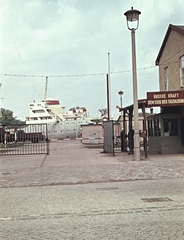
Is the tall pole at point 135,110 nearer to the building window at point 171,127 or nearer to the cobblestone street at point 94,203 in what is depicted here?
the cobblestone street at point 94,203

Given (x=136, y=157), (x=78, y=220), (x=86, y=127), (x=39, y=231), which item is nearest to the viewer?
(x=39, y=231)

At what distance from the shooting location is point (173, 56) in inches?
956

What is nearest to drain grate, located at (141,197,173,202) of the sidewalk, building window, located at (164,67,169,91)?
the sidewalk

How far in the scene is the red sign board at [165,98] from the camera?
1908 cm

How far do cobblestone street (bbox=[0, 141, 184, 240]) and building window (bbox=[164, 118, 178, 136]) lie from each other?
5746mm

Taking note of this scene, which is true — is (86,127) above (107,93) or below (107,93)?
below

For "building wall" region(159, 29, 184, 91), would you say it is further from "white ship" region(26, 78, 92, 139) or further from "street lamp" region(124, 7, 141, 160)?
"white ship" region(26, 78, 92, 139)

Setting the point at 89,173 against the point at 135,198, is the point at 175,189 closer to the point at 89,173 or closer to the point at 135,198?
the point at 135,198

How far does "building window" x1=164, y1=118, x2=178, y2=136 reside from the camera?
21094 mm

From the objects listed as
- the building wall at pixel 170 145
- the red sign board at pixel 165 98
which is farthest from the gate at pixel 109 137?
the red sign board at pixel 165 98

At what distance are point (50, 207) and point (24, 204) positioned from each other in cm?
83

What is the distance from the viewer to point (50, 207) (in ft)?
28.0

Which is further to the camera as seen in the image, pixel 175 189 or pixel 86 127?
pixel 86 127

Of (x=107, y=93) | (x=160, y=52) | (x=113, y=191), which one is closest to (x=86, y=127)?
(x=107, y=93)
